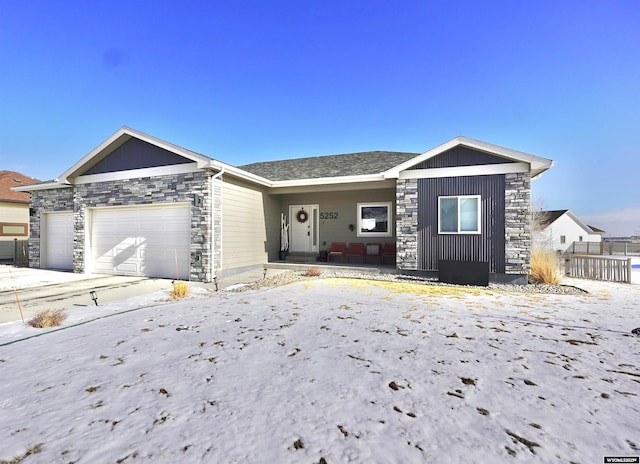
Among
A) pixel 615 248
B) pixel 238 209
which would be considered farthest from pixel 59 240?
pixel 615 248

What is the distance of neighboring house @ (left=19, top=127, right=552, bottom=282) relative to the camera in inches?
325

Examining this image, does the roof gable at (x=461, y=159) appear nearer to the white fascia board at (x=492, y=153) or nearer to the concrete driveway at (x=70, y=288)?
the white fascia board at (x=492, y=153)

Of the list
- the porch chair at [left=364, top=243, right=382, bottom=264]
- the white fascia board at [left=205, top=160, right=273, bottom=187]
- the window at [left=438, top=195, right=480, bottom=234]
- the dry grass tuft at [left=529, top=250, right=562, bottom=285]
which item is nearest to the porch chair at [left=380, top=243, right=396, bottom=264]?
the porch chair at [left=364, top=243, right=382, bottom=264]

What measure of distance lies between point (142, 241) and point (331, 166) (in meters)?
7.69

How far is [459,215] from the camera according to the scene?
8562 millimetres

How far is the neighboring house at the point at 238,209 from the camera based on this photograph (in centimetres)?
825

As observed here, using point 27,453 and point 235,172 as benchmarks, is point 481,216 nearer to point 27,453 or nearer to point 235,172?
point 235,172

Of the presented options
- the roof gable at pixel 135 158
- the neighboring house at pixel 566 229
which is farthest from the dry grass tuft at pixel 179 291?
the neighboring house at pixel 566 229

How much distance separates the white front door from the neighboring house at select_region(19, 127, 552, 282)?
Result: 3.48ft

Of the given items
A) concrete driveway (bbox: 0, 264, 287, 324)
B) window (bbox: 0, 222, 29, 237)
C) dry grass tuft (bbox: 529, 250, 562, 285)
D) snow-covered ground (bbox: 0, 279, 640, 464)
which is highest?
window (bbox: 0, 222, 29, 237)

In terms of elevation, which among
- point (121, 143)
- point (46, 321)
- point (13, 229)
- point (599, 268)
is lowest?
point (46, 321)

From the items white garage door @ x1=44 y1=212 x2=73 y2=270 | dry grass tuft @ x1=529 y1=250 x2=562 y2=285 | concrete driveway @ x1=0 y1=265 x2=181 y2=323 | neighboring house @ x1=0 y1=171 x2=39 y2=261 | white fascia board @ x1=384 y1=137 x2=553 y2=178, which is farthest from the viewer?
neighboring house @ x1=0 y1=171 x2=39 y2=261

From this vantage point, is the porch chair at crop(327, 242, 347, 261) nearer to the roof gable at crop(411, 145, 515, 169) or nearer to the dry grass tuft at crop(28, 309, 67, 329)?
the roof gable at crop(411, 145, 515, 169)

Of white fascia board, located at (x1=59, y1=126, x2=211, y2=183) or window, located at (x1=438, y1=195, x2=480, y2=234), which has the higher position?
white fascia board, located at (x1=59, y1=126, x2=211, y2=183)
